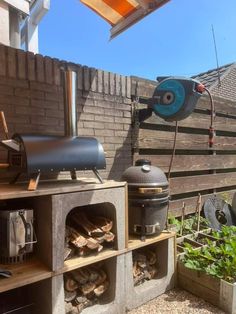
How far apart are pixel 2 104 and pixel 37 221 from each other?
1003 mm

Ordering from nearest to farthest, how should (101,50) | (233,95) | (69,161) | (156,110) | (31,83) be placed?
(69,161)
(31,83)
(156,110)
(101,50)
(233,95)

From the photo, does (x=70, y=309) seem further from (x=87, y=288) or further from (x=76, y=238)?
(x=76, y=238)

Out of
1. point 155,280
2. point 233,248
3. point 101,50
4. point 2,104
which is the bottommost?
point 155,280

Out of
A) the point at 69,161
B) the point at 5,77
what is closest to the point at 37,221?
the point at 69,161

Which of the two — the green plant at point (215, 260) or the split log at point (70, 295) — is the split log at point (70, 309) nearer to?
the split log at point (70, 295)

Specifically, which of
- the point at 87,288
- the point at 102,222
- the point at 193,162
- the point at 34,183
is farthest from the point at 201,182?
the point at 34,183

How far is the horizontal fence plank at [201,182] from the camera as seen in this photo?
377cm

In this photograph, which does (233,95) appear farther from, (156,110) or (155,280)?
(155,280)

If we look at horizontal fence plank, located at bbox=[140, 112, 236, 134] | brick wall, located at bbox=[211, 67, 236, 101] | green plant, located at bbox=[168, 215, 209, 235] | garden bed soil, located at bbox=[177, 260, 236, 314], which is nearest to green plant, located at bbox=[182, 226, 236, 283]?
garden bed soil, located at bbox=[177, 260, 236, 314]

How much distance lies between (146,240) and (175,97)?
153 centimetres

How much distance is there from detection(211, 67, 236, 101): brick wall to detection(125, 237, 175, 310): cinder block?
589 cm

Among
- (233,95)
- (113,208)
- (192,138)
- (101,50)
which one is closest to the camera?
(113,208)

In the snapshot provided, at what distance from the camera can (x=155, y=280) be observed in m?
2.54

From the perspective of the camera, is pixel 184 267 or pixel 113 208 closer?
pixel 113 208
